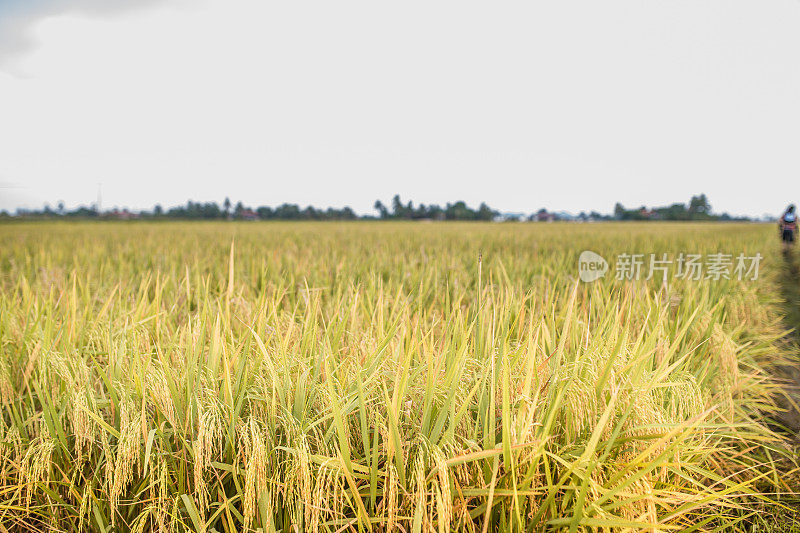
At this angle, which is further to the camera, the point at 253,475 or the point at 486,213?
the point at 486,213

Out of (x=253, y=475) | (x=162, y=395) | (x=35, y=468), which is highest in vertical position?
(x=162, y=395)

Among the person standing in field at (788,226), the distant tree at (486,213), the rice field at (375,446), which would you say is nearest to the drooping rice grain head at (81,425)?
the rice field at (375,446)

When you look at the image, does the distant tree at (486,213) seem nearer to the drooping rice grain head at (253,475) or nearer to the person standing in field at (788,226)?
the person standing in field at (788,226)

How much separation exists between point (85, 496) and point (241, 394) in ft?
1.68

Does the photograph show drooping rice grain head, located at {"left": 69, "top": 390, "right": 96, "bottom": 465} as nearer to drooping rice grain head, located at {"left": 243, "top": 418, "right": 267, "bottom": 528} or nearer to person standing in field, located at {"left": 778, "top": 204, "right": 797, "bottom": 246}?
drooping rice grain head, located at {"left": 243, "top": 418, "right": 267, "bottom": 528}

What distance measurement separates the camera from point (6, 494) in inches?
59.5

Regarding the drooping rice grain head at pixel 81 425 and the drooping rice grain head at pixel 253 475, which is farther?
the drooping rice grain head at pixel 81 425

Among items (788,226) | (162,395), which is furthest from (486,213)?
(162,395)

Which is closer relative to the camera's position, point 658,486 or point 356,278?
point 658,486

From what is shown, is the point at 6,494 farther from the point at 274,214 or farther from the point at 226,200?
the point at 226,200

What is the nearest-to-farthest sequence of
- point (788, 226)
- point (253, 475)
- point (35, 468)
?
point (253, 475) < point (35, 468) < point (788, 226)

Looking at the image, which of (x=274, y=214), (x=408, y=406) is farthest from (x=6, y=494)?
(x=274, y=214)

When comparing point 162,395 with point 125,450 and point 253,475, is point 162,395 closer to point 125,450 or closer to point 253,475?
point 125,450

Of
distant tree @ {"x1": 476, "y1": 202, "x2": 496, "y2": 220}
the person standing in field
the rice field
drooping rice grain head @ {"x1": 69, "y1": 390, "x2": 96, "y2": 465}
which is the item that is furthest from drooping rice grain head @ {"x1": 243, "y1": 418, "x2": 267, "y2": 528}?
distant tree @ {"x1": 476, "y1": 202, "x2": 496, "y2": 220}
